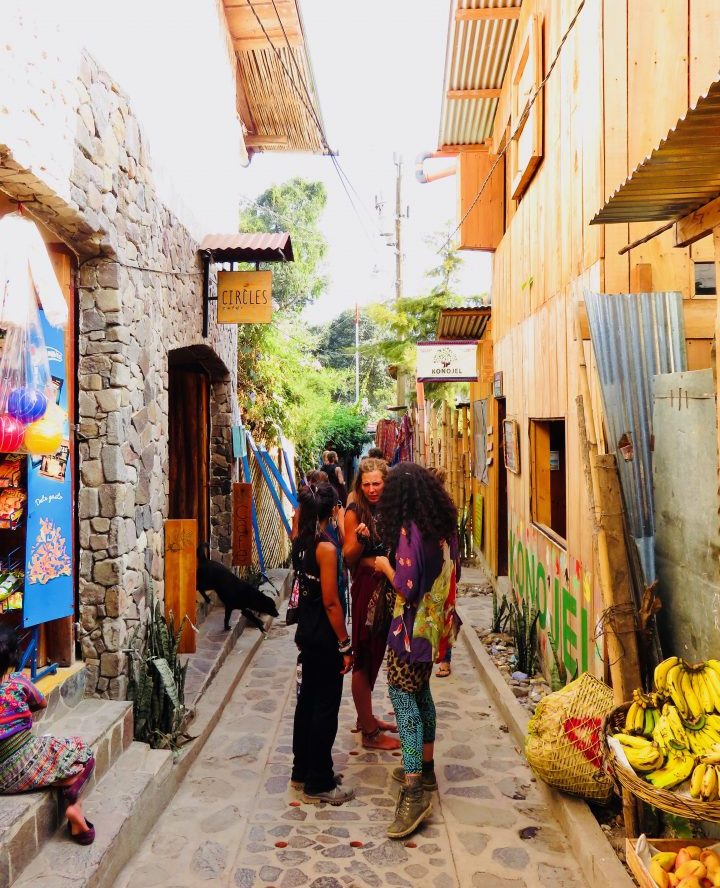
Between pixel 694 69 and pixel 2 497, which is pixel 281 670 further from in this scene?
pixel 694 69

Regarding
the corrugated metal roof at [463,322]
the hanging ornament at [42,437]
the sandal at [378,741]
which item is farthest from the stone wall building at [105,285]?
the corrugated metal roof at [463,322]

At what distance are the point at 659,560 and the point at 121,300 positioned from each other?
3764mm

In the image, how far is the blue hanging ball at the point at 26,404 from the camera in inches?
145

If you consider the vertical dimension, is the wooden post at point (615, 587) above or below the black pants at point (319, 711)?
above

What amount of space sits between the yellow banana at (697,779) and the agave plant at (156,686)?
3.37 meters

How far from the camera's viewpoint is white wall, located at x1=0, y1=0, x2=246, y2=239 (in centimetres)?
367

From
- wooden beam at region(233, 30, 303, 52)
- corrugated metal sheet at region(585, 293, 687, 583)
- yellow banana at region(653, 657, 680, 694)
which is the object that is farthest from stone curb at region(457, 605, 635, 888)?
wooden beam at region(233, 30, 303, 52)

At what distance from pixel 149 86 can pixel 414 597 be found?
463 cm

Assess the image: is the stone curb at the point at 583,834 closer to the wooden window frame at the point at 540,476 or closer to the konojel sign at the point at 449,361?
the wooden window frame at the point at 540,476

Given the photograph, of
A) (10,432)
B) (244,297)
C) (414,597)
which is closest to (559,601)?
(414,597)

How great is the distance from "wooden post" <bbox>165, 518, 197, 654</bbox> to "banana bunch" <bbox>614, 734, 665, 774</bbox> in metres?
4.00

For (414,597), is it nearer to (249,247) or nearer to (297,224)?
(249,247)

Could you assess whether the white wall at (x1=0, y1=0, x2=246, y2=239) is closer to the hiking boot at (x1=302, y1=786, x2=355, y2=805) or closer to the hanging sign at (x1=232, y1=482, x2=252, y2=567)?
the hanging sign at (x1=232, y1=482, x2=252, y2=567)

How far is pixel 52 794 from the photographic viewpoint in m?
3.48
